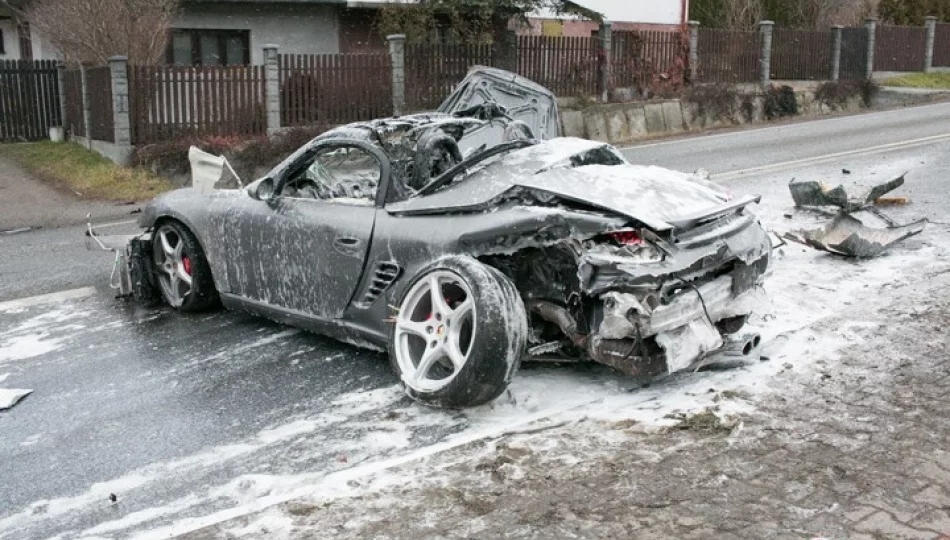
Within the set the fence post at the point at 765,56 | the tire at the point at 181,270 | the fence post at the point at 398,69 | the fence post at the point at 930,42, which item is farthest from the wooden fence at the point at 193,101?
the fence post at the point at 930,42

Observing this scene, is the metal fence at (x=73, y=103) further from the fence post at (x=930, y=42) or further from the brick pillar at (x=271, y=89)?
the fence post at (x=930, y=42)

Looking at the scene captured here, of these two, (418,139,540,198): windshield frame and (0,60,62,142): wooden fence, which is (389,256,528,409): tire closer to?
(418,139,540,198): windshield frame

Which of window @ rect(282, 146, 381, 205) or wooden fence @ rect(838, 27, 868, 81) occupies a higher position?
wooden fence @ rect(838, 27, 868, 81)

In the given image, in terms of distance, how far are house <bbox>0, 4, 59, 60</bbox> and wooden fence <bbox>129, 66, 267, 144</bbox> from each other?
26.8 feet

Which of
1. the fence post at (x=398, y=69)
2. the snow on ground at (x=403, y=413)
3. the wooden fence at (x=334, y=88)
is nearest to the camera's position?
the snow on ground at (x=403, y=413)

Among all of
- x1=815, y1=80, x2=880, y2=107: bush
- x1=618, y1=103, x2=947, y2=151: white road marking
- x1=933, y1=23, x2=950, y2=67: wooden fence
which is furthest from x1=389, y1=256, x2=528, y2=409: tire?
x1=933, y1=23, x2=950, y2=67: wooden fence

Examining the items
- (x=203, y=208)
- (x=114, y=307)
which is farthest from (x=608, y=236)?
(x=114, y=307)

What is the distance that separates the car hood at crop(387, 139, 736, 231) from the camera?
209 inches

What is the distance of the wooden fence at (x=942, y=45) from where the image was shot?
3259cm

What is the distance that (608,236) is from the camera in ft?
17.0

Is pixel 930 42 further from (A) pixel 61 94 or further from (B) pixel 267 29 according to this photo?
(A) pixel 61 94

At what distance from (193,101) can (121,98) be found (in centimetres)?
120

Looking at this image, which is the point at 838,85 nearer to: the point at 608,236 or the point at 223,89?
the point at 223,89

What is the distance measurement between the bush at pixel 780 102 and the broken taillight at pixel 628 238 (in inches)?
797
